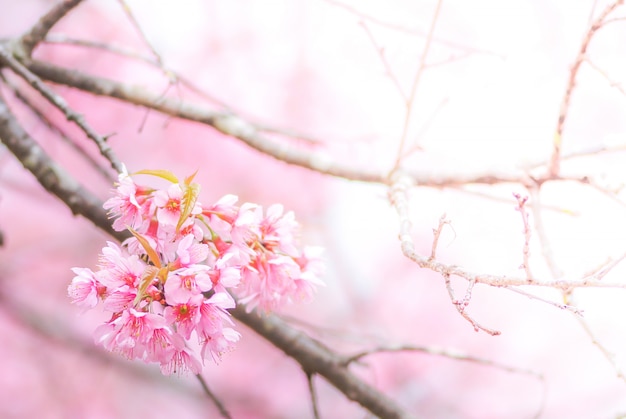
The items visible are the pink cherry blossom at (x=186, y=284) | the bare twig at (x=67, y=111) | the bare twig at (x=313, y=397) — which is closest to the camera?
the pink cherry blossom at (x=186, y=284)

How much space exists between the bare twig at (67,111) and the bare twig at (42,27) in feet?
0.28

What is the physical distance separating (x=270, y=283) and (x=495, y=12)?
1.40m

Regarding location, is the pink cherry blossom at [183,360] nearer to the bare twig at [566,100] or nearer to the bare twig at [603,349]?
the bare twig at [603,349]

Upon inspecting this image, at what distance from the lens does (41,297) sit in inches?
79.4

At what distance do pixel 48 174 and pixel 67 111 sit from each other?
0.48 ft

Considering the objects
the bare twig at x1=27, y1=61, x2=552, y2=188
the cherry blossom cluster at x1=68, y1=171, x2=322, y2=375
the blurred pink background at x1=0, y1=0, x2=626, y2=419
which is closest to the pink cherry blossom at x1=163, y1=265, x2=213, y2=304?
the cherry blossom cluster at x1=68, y1=171, x2=322, y2=375

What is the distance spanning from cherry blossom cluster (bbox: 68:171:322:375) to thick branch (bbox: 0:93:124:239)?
26cm

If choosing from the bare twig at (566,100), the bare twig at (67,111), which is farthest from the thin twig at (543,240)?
the bare twig at (67,111)

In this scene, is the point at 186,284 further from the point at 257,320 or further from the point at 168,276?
the point at 257,320

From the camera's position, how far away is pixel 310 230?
2102mm

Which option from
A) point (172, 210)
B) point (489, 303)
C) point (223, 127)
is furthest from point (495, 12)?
point (172, 210)

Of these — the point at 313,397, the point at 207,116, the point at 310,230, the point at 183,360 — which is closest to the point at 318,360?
the point at 313,397

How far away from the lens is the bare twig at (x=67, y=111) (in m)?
0.63

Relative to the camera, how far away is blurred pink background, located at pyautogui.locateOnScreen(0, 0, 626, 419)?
1.87 meters
